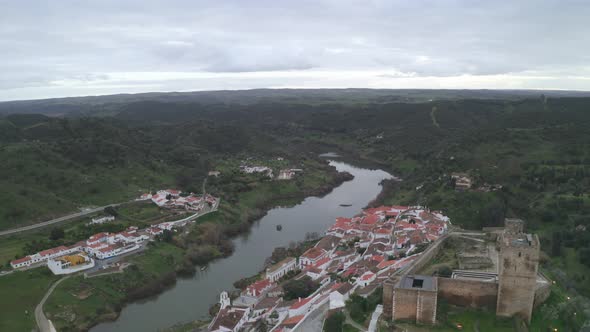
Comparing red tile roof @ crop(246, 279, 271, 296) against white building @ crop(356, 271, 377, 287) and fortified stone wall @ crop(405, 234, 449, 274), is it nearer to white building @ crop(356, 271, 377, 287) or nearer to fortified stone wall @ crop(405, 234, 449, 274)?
white building @ crop(356, 271, 377, 287)

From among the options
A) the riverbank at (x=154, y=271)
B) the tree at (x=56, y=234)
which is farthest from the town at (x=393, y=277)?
the tree at (x=56, y=234)

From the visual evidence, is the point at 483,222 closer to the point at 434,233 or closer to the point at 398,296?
the point at 434,233

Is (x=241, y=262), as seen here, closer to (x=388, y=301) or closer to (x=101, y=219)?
(x=101, y=219)

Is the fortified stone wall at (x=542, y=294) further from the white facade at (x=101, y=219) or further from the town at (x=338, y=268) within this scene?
the white facade at (x=101, y=219)

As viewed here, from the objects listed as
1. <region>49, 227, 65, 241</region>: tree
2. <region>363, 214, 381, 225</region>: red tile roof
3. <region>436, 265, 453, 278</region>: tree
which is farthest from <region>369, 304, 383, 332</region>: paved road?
<region>49, 227, 65, 241</region>: tree

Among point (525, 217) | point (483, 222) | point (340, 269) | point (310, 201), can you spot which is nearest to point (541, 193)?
point (525, 217)

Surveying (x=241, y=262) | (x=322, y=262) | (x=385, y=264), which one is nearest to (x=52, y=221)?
(x=241, y=262)
